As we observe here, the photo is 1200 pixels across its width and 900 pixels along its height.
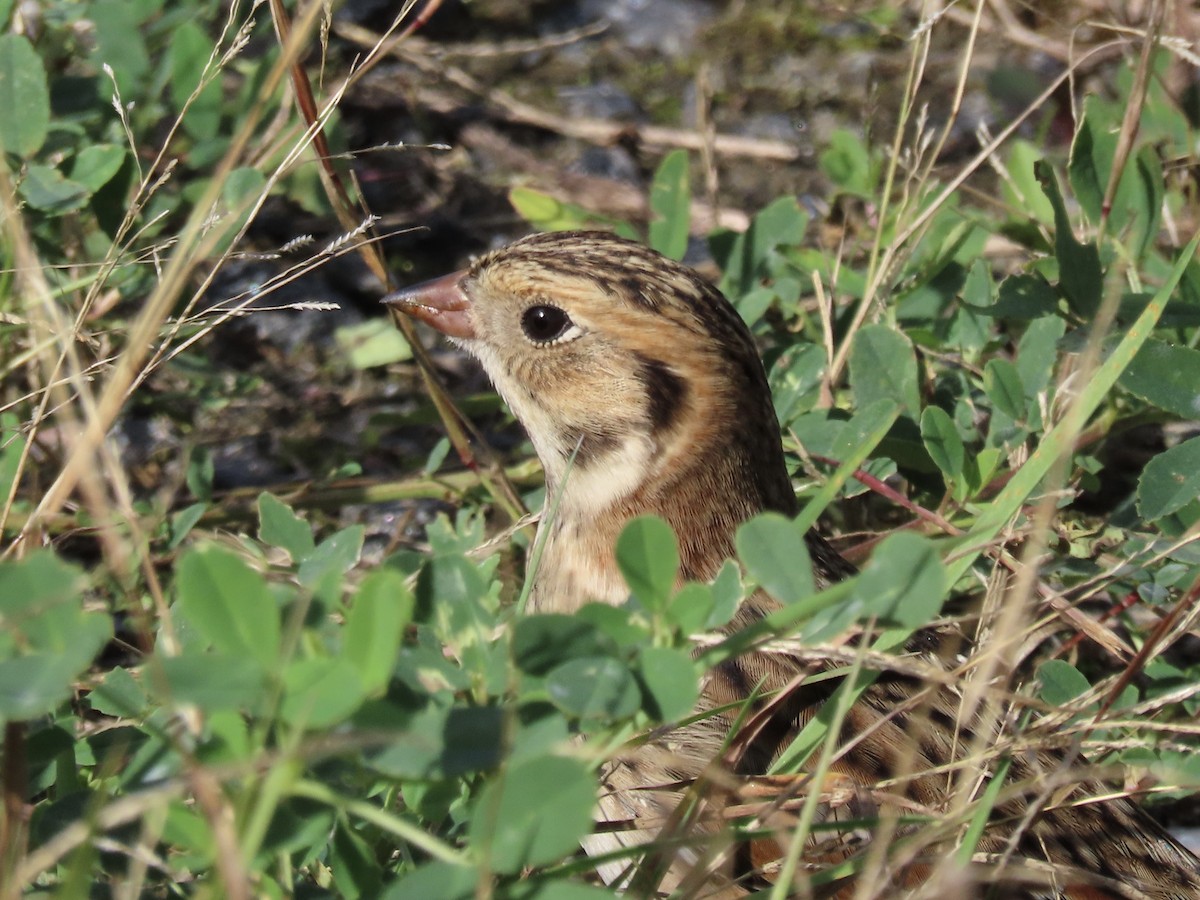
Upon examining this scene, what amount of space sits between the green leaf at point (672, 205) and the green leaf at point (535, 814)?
2.24 m

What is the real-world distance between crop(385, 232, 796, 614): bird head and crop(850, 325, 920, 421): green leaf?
1.21ft

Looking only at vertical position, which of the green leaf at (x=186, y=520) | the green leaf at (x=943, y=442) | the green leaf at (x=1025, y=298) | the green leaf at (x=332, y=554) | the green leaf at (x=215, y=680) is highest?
the green leaf at (x=215, y=680)

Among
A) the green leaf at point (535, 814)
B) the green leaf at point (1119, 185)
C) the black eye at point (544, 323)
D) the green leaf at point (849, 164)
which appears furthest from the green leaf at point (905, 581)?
the green leaf at point (849, 164)

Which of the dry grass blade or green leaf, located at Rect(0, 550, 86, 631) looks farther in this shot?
the dry grass blade

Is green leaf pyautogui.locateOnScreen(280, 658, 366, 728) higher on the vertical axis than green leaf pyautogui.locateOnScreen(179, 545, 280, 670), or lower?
lower

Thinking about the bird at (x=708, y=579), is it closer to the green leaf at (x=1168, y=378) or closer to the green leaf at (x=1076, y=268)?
the green leaf at (x=1168, y=378)

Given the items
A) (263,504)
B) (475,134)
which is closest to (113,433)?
(263,504)

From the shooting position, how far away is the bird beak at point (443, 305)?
310cm

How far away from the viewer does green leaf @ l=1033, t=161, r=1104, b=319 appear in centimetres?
307

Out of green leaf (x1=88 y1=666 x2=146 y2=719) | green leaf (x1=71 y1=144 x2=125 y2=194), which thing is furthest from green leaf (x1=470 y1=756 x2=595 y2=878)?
green leaf (x1=71 y1=144 x2=125 y2=194)

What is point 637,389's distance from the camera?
2836mm

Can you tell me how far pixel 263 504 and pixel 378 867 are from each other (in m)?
0.92

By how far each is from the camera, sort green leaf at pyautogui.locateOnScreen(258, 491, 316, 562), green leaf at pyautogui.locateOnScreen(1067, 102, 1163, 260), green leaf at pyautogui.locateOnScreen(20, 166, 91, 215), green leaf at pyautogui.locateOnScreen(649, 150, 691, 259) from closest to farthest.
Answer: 1. green leaf at pyautogui.locateOnScreen(258, 491, 316, 562)
2. green leaf at pyautogui.locateOnScreen(20, 166, 91, 215)
3. green leaf at pyautogui.locateOnScreen(1067, 102, 1163, 260)
4. green leaf at pyautogui.locateOnScreen(649, 150, 691, 259)

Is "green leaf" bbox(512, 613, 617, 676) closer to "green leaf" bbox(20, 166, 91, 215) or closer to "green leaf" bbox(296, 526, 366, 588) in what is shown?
"green leaf" bbox(296, 526, 366, 588)
